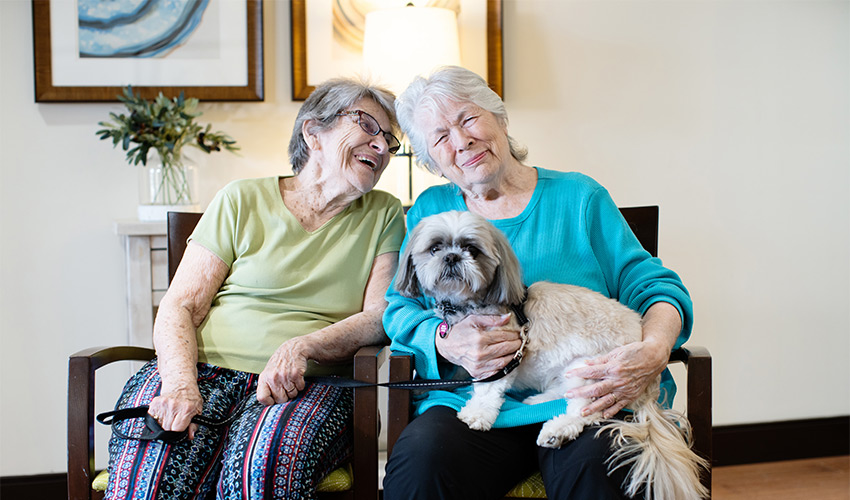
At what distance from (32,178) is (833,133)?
3015 mm

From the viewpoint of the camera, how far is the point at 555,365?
1425mm

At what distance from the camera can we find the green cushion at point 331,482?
1.47 metres

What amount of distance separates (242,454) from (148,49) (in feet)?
5.13

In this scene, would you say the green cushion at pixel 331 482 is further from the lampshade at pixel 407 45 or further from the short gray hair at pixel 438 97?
the lampshade at pixel 407 45

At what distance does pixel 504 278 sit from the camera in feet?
4.53

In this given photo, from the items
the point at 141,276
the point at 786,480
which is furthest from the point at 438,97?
the point at 786,480

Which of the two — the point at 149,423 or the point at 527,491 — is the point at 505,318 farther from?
the point at 149,423

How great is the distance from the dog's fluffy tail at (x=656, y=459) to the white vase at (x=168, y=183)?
5.16ft

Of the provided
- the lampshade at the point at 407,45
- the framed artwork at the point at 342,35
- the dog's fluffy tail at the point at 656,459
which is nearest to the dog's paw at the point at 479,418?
the dog's fluffy tail at the point at 656,459

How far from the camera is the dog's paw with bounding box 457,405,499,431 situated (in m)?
1.40

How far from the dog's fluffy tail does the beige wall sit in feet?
4.63

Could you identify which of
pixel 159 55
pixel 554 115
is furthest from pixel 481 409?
pixel 159 55

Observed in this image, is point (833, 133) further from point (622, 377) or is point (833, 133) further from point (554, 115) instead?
point (622, 377)

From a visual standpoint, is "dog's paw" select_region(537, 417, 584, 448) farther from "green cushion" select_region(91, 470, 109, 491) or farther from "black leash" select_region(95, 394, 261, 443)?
"green cushion" select_region(91, 470, 109, 491)
